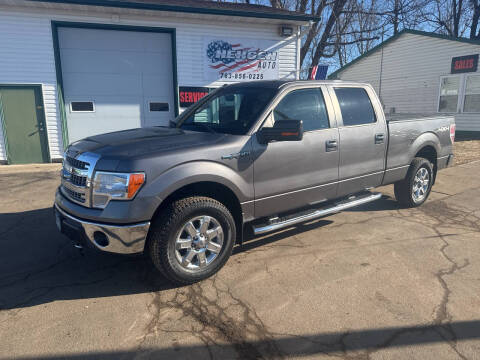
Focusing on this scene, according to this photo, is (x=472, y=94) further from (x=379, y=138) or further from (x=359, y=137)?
(x=359, y=137)

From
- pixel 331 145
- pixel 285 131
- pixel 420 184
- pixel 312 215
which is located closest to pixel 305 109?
pixel 331 145

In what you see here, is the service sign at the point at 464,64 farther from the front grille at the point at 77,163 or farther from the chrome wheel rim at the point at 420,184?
the front grille at the point at 77,163

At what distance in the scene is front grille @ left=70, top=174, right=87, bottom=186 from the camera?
3.14 m

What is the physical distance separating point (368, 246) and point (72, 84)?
9.54 metres

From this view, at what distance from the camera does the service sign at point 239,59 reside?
11270 millimetres

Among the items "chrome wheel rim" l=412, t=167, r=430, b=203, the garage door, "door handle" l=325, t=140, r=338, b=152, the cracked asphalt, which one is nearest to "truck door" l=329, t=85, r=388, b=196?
"door handle" l=325, t=140, r=338, b=152

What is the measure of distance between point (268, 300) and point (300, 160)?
1601mm

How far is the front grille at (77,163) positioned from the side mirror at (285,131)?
174cm

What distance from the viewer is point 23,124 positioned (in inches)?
395

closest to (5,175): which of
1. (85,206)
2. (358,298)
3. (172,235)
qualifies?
(85,206)

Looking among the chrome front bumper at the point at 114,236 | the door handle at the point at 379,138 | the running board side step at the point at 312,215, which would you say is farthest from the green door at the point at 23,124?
the door handle at the point at 379,138

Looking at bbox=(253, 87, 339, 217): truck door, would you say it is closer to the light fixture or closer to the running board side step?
the running board side step

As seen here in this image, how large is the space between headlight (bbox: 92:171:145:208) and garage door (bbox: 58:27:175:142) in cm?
837

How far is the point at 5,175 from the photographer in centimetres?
855
